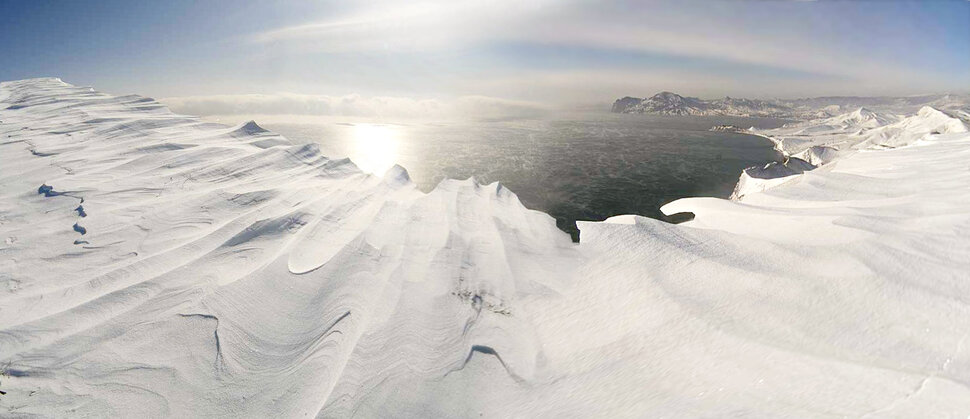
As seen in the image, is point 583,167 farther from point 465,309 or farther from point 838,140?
point 838,140

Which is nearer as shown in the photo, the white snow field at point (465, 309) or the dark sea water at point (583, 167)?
the white snow field at point (465, 309)

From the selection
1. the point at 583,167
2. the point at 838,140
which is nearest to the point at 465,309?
the point at 583,167

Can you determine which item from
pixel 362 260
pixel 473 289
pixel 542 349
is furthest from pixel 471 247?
pixel 542 349

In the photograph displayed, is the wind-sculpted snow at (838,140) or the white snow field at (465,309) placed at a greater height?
the wind-sculpted snow at (838,140)

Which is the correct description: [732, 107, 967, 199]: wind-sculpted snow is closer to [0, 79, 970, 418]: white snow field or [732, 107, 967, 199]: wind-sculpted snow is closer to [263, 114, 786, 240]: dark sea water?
[263, 114, 786, 240]: dark sea water

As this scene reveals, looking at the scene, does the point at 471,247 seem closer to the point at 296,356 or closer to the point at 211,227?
the point at 296,356

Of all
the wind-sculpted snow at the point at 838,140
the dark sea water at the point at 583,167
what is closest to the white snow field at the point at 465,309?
the dark sea water at the point at 583,167

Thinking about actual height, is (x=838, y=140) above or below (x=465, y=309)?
above

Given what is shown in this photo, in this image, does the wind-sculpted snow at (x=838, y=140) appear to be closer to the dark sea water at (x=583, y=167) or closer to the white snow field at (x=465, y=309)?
the dark sea water at (x=583, y=167)
